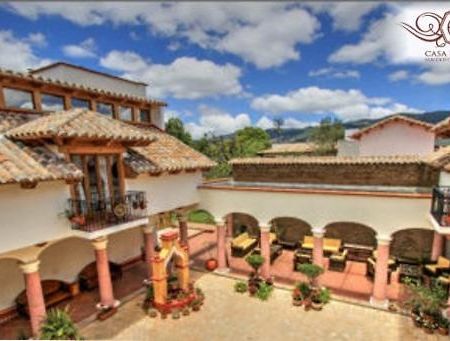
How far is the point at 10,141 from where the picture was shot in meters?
9.52

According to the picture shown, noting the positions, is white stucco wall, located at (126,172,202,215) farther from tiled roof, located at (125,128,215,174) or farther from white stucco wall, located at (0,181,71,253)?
white stucco wall, located at (0,181,71,253)

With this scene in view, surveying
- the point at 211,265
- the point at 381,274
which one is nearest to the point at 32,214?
the point at 211,265

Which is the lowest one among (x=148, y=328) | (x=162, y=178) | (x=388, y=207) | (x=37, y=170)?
(x=148, y=328)

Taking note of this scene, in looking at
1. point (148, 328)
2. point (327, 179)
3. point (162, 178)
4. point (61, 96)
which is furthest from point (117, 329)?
point (327, 179)

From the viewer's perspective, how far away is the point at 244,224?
72.0 feet

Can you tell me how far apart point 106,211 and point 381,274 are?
11.0 m

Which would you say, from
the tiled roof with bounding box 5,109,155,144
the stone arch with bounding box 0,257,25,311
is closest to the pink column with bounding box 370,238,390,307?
the tiled roof with bounding box 5,109,155,144

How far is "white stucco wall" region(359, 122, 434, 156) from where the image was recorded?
81.3 ft

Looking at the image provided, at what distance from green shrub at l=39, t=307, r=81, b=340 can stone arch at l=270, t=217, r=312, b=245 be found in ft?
44.0

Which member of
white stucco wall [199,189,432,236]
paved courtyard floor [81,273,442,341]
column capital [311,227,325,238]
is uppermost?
Answer: white stucco wall [199,189,432,236]

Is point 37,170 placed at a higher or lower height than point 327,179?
higher

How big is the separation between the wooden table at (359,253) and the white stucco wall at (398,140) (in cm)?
1187

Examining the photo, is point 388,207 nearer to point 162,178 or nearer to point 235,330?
point 235,330

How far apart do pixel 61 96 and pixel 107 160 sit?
359cm
